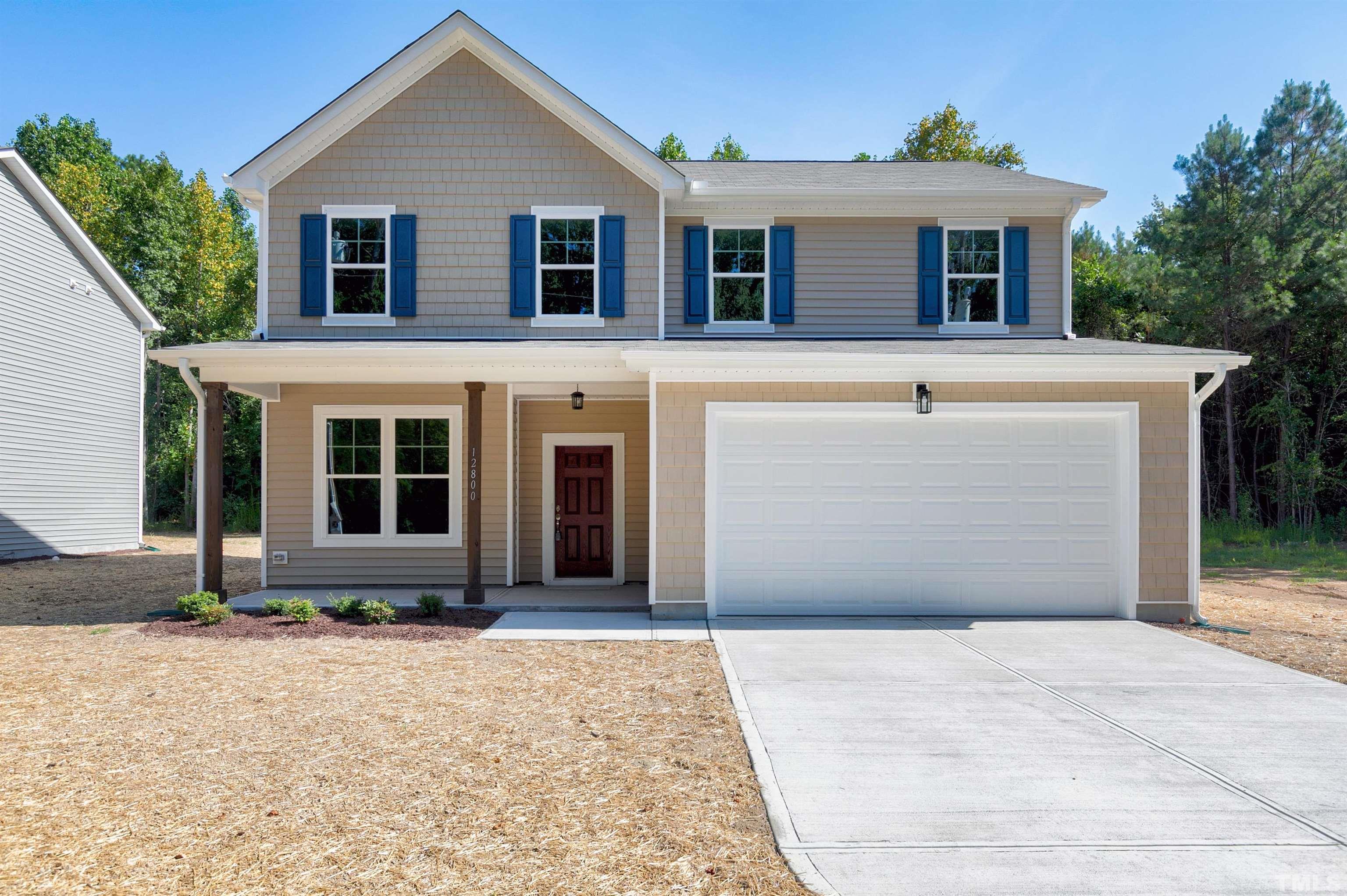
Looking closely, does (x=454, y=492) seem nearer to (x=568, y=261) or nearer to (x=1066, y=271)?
(x=568, y=261)

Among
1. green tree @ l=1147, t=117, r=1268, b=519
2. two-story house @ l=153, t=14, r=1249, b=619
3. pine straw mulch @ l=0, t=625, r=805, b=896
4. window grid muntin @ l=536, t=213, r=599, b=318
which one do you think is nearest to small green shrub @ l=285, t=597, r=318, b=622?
two-story house @ l=153, t=14, r=1249, b=619

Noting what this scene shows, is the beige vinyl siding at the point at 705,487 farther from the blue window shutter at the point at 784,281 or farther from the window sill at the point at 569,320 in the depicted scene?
the blue window shutter at the point at 784,281

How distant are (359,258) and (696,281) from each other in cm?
465

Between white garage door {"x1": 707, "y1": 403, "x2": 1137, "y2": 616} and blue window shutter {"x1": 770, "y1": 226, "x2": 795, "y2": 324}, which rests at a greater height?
blue window shutter {"x1": 770, "y1": 226, "x2": 795, "y2": 324}

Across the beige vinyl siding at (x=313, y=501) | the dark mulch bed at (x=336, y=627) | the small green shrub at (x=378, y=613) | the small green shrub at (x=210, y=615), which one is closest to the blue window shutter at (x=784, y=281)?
the beige vinyl siding at (x=313, y=501)

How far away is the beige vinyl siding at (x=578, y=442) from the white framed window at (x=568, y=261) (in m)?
1.40

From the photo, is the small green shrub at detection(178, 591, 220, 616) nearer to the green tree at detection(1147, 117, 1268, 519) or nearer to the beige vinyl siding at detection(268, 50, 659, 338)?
the beige vinyl siding at detection(268, 50, 659, 338)

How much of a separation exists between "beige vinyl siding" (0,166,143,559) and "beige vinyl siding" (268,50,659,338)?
8592 millimetres

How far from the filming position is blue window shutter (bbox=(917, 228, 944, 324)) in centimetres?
1174

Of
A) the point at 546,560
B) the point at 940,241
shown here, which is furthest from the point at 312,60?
the point at 940,241

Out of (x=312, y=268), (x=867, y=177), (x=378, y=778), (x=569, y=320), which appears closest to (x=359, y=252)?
(x=312, y=268)

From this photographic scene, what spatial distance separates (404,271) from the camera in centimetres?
1107

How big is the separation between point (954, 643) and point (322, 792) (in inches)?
229

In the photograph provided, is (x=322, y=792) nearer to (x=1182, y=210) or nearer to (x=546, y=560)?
(x=546, y=560)
